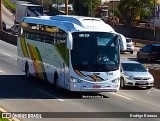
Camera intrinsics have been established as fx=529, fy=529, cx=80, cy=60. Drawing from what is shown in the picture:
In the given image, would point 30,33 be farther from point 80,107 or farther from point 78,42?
point 80,107

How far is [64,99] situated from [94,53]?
7.03 ft

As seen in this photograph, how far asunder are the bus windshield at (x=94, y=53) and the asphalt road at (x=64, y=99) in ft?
4.32

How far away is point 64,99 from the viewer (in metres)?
20.4

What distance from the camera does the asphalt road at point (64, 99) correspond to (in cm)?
1794

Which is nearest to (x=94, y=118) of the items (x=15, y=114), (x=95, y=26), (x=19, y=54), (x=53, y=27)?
(x=15, y=114)

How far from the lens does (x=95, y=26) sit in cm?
2116

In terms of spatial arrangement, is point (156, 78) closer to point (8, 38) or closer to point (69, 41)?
point (69, 41)

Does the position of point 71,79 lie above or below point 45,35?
below

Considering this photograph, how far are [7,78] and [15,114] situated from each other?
36.4ft

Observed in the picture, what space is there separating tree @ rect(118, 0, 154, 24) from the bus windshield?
57.5 m

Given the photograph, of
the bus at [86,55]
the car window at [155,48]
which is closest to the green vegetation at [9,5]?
the car window at [155,48]

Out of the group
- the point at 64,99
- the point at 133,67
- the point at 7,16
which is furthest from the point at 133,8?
the point at 64,99

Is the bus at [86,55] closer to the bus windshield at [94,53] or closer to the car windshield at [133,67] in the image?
the bus windshield at [94,53]

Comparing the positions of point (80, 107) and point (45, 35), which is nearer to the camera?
point (80, 107)
